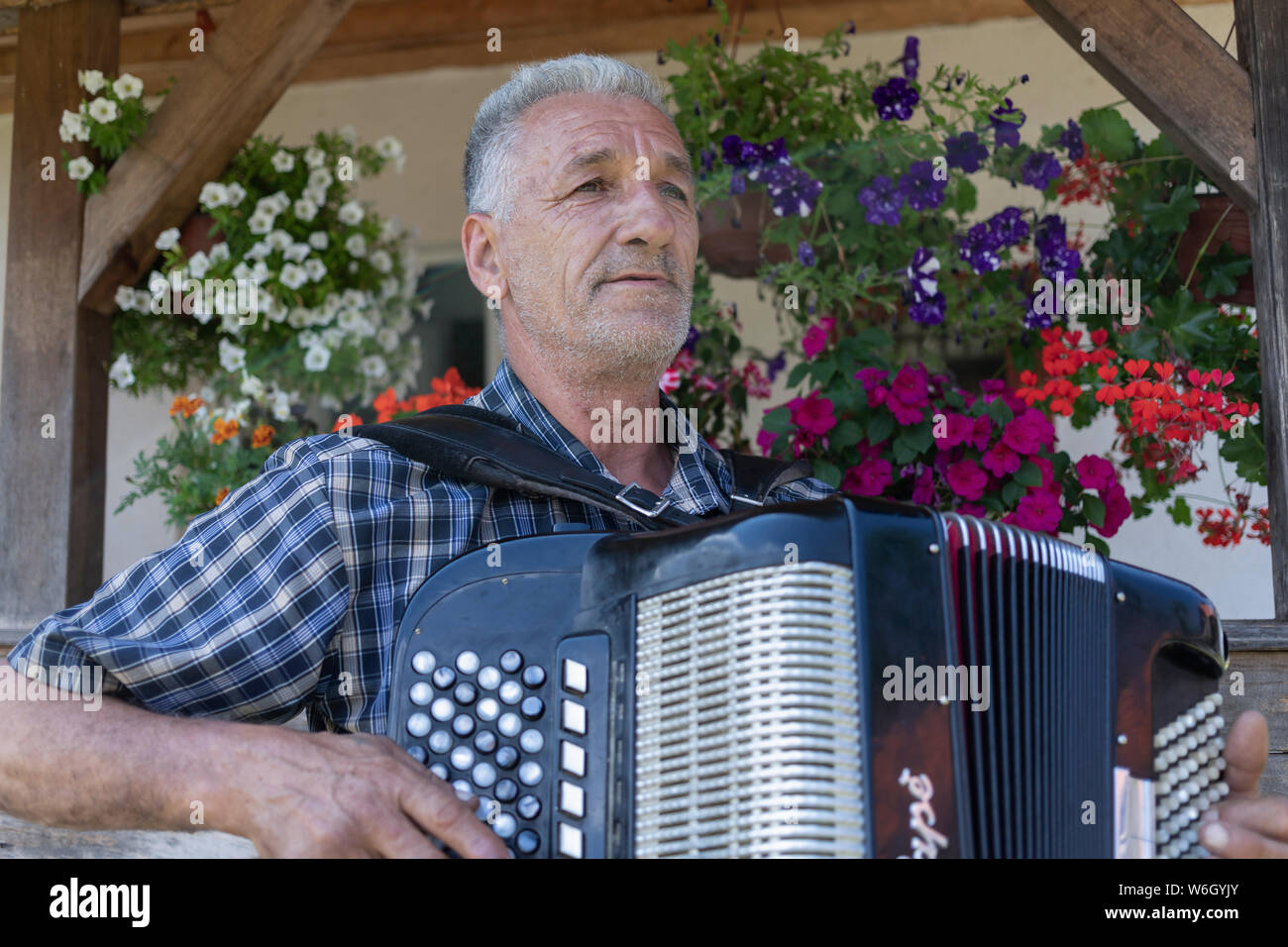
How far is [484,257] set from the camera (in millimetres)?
1885

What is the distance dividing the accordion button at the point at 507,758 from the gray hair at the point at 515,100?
35.3 inches

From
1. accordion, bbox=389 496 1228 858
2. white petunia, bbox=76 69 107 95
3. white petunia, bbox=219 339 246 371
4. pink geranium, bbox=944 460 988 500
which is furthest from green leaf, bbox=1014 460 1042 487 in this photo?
white petunia, bbox=76 69 107 95

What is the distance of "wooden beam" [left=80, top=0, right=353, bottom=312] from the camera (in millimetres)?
2262

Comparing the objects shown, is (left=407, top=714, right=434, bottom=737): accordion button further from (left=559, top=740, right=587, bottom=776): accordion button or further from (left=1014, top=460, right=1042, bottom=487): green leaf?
(left=1014, top=460, right=1042, bottom=487): green leaf

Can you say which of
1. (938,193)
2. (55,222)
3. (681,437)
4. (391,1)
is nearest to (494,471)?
→ (681,437)

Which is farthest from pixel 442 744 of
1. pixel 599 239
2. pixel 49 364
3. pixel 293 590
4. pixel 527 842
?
pixel 49 364

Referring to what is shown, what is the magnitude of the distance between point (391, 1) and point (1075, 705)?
282cm

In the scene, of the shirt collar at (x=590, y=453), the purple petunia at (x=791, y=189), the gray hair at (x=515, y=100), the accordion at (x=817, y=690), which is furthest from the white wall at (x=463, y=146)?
the accordion at (x=817, y=690)

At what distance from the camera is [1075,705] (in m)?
1.20

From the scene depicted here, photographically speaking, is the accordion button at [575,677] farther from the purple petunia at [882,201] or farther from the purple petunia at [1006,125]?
the purple petunia at [1006,125]

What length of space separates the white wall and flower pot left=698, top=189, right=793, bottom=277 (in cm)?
67

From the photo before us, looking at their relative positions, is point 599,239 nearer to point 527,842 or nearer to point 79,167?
point 527,842

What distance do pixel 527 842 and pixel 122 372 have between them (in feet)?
5.22
